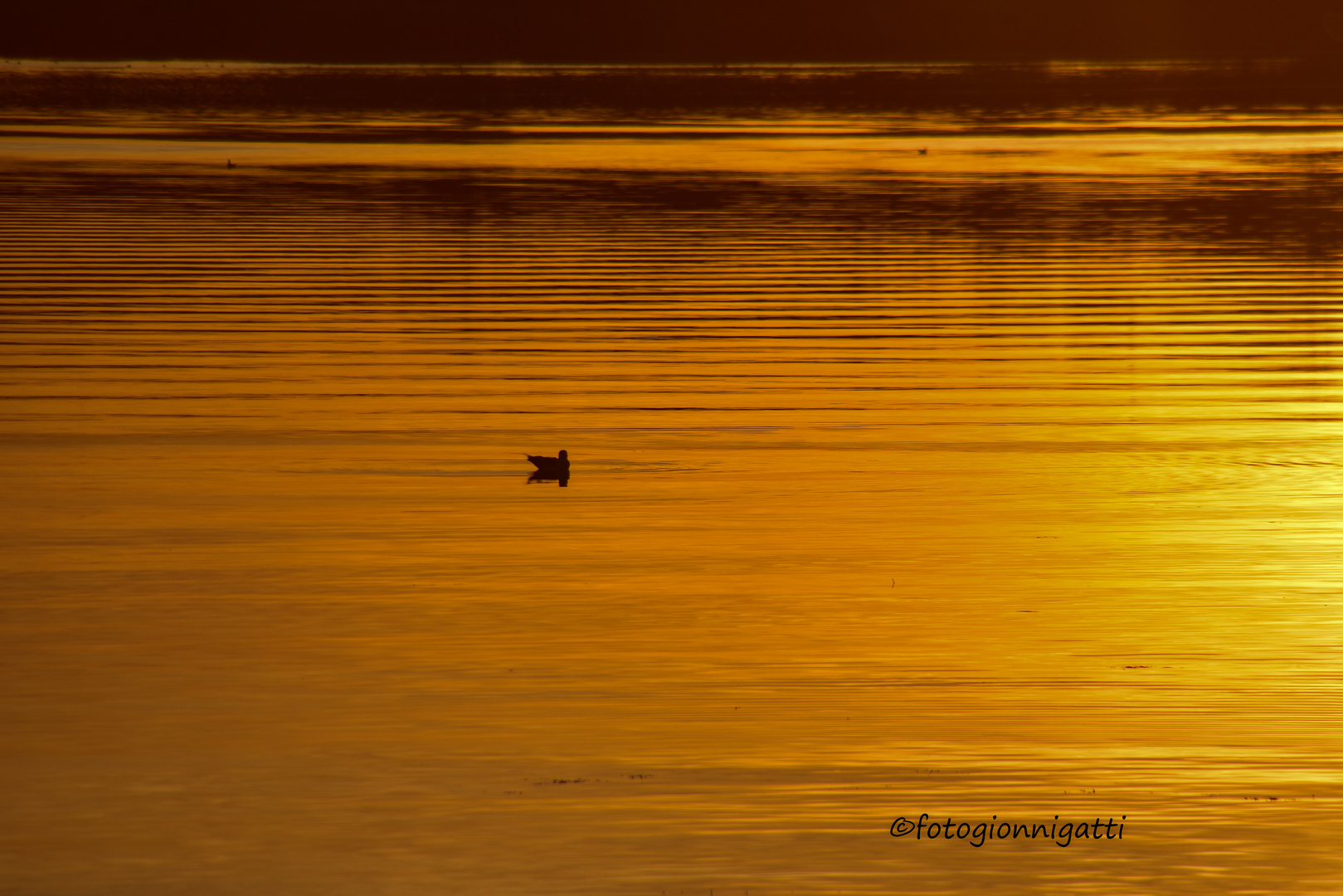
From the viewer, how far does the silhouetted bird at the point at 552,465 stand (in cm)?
1487

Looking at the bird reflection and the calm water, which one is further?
the bird reflection

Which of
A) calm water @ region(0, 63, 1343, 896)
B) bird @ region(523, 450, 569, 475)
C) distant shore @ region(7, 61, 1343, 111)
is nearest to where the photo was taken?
calm water @ region(0, 63, 1343, 896)

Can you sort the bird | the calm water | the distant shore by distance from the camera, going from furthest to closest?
the distant shore
the bird
the calm water

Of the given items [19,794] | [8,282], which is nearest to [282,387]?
[8,282]

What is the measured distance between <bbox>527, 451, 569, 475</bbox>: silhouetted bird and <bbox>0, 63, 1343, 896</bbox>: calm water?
0.76 feet

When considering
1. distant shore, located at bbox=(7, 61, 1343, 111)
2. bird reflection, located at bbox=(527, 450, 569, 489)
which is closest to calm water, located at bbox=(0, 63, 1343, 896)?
bird reflection, located at bbox=(527, 450, 569, 489)

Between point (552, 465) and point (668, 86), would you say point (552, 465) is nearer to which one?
point (552, 465)

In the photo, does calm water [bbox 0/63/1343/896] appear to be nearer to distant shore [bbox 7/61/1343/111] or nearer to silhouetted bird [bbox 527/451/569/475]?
silhouetted bird [bbox 527/451/569/475]

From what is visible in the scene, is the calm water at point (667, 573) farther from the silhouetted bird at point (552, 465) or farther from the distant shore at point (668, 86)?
the distant shore at point (668, 86)

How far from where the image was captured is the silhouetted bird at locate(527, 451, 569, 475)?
48.8ft

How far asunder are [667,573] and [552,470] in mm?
2509

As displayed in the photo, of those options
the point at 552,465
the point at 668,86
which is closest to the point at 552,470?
the point at 552,465

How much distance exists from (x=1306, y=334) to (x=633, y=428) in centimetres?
765

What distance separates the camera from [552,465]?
14891mm
